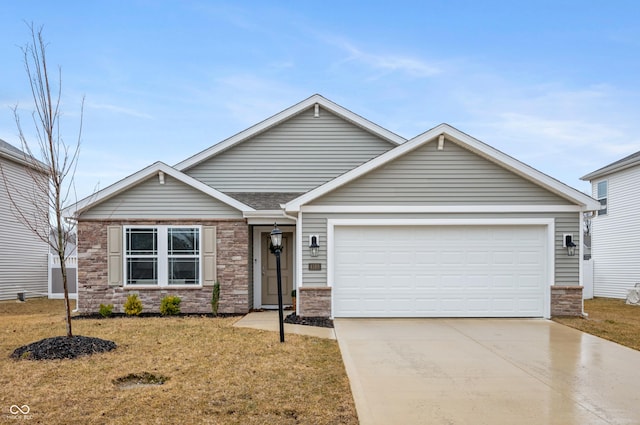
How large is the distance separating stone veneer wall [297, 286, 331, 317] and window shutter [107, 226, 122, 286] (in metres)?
5.06

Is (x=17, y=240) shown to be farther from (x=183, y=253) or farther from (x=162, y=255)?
(x=183, y=253)

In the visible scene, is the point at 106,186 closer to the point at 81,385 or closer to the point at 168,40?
the point at 168,40

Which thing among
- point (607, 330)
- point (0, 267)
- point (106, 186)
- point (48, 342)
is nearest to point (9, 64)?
point (106, 186)

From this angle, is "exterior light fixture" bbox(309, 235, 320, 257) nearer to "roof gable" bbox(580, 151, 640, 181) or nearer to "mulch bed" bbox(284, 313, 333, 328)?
"mulch bed" bbox(284, 313, 333, 328)

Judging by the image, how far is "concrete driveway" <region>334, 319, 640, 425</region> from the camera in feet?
16.5

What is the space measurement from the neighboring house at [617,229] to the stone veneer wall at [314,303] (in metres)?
13.1

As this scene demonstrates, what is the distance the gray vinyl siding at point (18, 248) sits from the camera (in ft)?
57.6

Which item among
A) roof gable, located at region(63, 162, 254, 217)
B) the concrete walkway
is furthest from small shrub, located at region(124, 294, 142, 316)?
the concrete walkway

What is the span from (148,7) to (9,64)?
16.5ft

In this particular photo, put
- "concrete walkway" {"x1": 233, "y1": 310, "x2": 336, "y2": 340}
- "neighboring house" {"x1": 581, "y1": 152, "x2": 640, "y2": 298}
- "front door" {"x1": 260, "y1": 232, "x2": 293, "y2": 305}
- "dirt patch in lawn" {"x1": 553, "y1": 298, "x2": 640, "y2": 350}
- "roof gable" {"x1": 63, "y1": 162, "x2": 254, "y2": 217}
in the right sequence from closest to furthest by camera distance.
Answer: "dirt patch in lawn" {"x1": 553, "y1": 298, "x2": 640, "y2": 350} → "concrete walkway" {"x1": 233, "y1": 310, "x2": 336, "y2": 340} → "roof gable" {"x1": 63, "y1": 162, "x2": 254, "y2": 217} → "front door" {"x1": 260, "y1": 232, "x2": 293, "y2": 305} → "neighboring house" {"x1": 581, "y1": 152, "x2": 640, "y2": 298}

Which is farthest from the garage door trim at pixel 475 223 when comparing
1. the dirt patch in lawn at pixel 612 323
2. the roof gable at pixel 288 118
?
A: the roof gable at pixel 288 118

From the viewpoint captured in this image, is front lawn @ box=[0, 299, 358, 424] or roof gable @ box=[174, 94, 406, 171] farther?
roof gable @ box=[174, 94, 406, 171]

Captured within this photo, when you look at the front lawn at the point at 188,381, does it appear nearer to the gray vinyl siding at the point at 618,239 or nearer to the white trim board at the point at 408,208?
the white trim board at the point at 408,208

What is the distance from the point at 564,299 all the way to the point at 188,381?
373 inches
